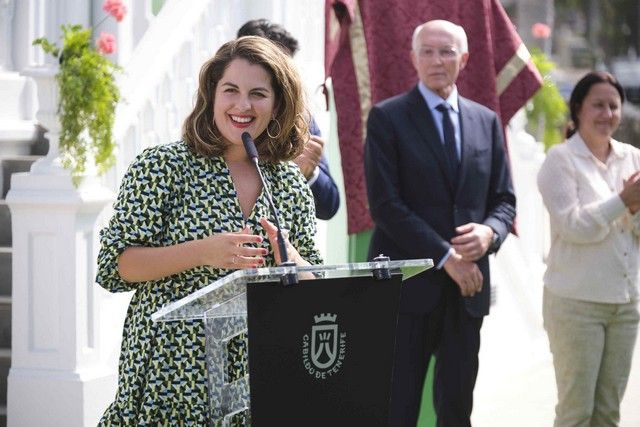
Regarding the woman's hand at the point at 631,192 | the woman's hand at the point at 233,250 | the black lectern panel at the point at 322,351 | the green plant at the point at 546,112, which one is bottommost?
the black lectern panel at the point at 322,351

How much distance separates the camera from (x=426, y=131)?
18.7 ft

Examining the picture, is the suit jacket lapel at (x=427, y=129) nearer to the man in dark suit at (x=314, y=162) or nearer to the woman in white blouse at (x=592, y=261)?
the man in dark suit at (x=314, y=162)

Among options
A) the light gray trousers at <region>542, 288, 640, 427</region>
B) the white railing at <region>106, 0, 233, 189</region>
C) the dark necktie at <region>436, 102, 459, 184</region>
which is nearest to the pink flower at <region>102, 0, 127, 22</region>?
the white railing at <region>106, 0, 233, 189</region>

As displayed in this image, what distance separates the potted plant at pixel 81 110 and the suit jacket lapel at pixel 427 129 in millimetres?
1504


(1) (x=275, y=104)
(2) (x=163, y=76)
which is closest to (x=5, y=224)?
(2) (x=163, y=76)

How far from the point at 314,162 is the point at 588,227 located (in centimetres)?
139

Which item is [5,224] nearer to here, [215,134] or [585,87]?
[585,87]

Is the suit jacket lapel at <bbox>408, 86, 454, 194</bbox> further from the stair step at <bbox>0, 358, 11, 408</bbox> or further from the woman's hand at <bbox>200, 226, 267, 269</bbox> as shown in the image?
the woman's hand at <bbox>200, 226, 267, 269</bbox>

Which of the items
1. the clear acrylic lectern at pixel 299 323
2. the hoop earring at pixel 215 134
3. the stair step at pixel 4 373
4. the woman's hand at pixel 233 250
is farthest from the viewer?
the stair step at pixel 4 373

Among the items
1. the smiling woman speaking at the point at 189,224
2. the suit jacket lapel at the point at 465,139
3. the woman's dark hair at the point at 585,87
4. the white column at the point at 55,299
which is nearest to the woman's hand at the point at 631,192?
the woman's dark hair at the point at 585,87

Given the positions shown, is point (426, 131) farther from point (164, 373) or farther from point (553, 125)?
A: point (553, 125)

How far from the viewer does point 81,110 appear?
6.22 m

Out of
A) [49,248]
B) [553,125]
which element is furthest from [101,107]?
[553,125]

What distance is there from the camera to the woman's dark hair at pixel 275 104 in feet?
11.4
